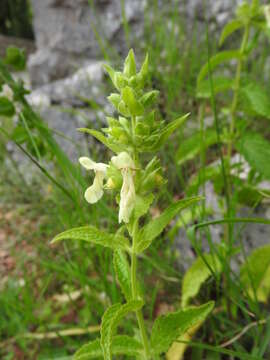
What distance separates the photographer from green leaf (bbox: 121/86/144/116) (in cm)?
64

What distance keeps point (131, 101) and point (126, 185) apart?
0.16m

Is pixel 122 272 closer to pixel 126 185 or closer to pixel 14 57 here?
pixel 126 185

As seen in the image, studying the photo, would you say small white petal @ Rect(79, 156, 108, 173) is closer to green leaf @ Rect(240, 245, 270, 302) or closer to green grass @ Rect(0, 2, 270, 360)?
green grass @ Rect(0, 2, 270, 360)

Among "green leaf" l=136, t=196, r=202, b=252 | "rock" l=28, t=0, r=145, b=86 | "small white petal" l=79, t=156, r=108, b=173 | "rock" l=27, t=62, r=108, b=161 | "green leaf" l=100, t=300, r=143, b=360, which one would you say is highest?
"rock" l=28, t=0, r=145, b=86

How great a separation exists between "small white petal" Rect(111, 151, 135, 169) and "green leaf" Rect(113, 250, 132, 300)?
219 millimetres

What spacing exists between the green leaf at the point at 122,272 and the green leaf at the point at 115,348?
0.11m

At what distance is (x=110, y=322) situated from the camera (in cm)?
64

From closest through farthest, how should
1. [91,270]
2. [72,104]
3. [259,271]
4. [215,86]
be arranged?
[259,271]
[215,86]
[91,270]
[72,104]

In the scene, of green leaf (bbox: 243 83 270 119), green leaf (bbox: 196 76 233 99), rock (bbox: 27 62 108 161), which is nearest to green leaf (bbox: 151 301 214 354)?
green leaf (bbox: 243 83 270 119)

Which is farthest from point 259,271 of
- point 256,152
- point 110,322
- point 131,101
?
point 131,101

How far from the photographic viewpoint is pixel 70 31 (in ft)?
11.3

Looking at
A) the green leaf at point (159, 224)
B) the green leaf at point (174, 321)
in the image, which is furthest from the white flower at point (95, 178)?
the green leaf at point (174, 321)

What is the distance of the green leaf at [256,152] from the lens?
1058 millimetres

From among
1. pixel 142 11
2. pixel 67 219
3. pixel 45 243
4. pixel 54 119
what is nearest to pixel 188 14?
pixel 142 11
